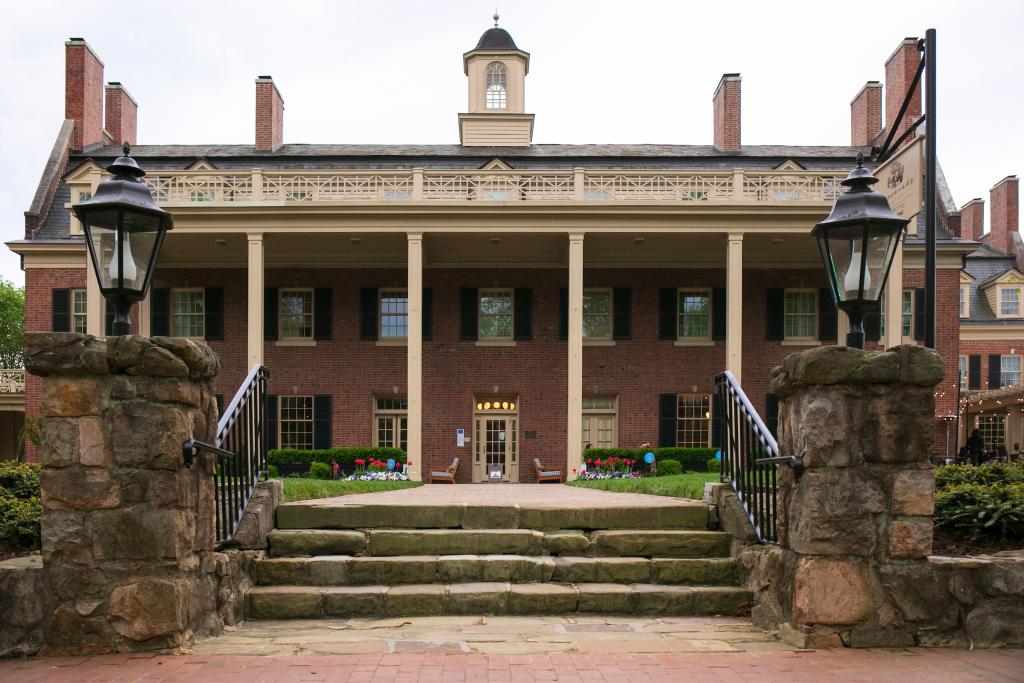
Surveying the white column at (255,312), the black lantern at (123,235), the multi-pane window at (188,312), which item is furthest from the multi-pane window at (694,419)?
the black lantern at (123,235)

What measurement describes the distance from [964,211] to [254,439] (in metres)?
37.5

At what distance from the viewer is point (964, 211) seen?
123ft

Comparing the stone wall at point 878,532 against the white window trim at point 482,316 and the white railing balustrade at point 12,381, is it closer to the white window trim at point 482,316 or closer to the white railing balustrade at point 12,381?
the white window trim at point 482,316

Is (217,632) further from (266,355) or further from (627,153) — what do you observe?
(627,153)

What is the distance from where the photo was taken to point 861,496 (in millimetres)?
5094

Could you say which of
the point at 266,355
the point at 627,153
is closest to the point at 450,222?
the point at 266,355

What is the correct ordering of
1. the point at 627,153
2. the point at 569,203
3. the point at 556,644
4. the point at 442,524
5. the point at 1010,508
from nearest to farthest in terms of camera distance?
1. the point at 556,644
2. the point at 1010,508
3. the point at 442,524
4. the point at 569,203
5. the point at 627,153

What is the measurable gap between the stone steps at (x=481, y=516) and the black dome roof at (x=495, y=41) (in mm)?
24871

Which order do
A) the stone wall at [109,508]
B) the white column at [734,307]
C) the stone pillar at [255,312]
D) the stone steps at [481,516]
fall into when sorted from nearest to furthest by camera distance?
the stone wall at [109,508] < the stone steps at [481,516] < the white column at [734,307] < the stone pillar at [255,312]

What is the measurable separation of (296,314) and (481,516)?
18048mm

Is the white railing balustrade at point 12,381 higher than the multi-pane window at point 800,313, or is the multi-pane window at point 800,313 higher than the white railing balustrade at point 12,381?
the multi-pane window at point 800,313

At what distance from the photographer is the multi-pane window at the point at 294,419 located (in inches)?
936

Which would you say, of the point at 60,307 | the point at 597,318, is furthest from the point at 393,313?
the point at 60,307

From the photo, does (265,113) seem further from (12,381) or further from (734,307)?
(734,307)
